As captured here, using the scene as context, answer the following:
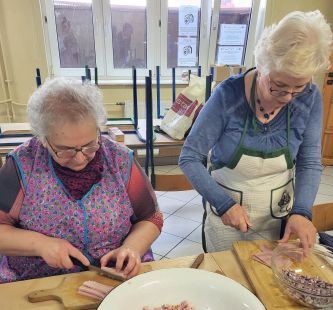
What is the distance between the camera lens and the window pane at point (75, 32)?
3.54m

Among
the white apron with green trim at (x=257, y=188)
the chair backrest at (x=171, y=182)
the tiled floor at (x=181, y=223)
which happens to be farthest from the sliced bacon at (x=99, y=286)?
the tiled floor at (x=181, y=223)

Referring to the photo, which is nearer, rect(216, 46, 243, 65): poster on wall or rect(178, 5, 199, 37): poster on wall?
rect(178, 5, 199, 37): poster on wall

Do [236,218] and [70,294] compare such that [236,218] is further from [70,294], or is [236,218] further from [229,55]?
[229,55]

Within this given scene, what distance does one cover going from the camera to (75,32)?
3.65 meters

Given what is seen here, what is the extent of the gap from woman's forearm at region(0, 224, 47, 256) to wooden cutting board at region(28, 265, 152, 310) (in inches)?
5.3

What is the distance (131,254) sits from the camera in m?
0.92

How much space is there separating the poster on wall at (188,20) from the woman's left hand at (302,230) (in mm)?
3365

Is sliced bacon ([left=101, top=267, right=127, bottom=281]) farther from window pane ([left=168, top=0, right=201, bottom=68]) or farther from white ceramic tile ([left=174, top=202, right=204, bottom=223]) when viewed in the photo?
window pane ([left=168, top=0, right=201, bottom=68])

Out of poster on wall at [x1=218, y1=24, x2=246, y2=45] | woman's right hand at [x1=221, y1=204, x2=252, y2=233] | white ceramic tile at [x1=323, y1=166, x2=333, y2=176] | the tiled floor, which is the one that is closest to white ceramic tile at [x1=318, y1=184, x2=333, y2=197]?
the tiled floor

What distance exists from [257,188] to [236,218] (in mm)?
198

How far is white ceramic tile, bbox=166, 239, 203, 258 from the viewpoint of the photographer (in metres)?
Result: 2.25

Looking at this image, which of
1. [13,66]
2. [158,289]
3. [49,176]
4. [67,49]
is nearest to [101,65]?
[67,49]

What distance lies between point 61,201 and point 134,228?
0.27 m

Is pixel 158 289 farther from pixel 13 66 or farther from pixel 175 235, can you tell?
pixel 13 66
